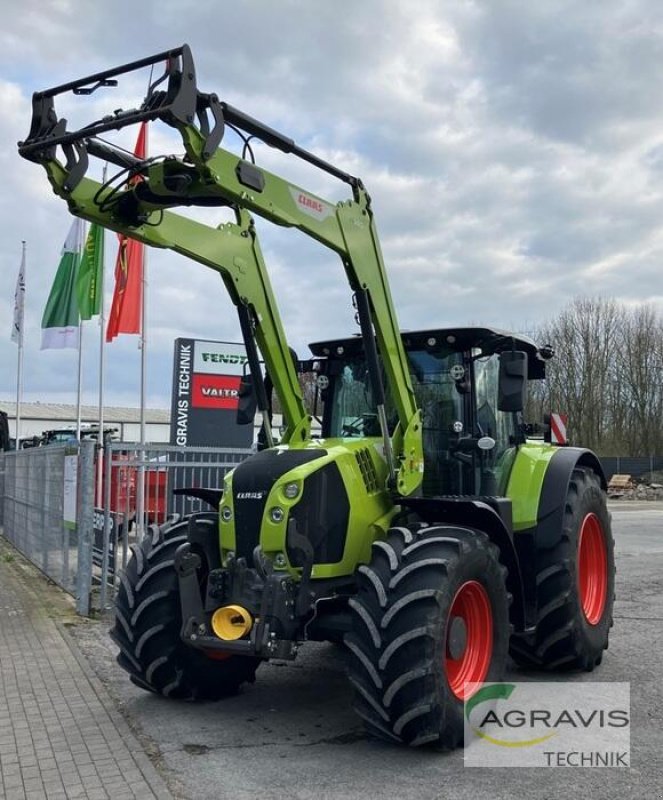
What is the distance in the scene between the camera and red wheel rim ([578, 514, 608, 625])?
281 inches

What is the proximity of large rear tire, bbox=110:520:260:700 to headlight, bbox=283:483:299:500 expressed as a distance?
1.10 meters

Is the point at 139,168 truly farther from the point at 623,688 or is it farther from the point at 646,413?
the point at 646,413

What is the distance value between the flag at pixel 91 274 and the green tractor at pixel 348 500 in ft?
37.5

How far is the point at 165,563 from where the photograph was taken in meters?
5.73

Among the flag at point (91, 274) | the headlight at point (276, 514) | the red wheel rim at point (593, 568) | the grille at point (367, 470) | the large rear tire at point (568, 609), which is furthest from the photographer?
the flag at point (91, 274)

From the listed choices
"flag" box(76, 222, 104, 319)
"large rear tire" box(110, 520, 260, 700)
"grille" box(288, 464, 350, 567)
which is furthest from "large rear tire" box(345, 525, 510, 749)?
"flag" box(76, 222, 104, 319)

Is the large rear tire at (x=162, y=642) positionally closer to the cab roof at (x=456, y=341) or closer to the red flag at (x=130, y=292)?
the cab roof at (x=456, y=341)

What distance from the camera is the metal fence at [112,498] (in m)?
8.95

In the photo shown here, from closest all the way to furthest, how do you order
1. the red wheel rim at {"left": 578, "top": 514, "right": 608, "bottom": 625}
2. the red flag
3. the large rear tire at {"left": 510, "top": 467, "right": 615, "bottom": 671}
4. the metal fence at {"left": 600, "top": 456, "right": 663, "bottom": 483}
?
the large rear tire at {"left": 510, "top": 467, "right": 615, "bottom": 671}, the red wheel rim at {"left": 578, "top": 514, "right": 608, "bottom": 625}, the red flag, the metal fence at {"left": 600, "top": 456, "right": 663, "bottom": 483}

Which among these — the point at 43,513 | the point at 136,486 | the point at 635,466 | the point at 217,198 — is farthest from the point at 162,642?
the point at 635,466

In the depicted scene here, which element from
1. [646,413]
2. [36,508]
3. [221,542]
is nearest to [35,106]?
[221,542]

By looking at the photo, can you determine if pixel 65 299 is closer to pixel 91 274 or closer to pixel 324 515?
pixel 91 274

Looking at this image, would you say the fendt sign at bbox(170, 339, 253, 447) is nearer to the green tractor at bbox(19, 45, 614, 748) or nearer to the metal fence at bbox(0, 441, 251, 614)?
the metal fence at bbox(0, 441, 251, 614)

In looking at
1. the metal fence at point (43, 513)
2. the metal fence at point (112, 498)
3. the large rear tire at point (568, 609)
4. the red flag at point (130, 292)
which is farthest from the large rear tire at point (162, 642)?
the red flag at point (130, 292)
